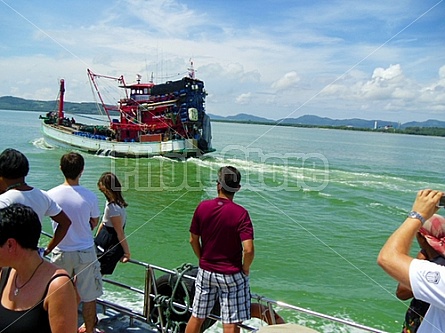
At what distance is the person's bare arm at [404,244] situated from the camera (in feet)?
6.30

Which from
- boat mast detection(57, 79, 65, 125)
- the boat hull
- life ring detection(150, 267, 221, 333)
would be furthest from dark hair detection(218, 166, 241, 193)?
boat mast detection(57, 79, 65, 125)

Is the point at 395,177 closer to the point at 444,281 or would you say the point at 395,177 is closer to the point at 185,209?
the point at 185,209

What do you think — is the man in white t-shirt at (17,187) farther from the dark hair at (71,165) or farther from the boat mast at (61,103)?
the boat mast at (61,103)

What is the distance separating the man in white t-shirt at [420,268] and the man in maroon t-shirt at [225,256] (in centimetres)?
166

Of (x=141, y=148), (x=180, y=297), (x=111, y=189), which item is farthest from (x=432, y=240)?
(x=141, y=148)

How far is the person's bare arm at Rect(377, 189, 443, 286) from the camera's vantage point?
1921mm

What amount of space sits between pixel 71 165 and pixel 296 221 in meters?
13.8

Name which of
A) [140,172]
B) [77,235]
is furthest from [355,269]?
[140,172]

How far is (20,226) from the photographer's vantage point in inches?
84.4

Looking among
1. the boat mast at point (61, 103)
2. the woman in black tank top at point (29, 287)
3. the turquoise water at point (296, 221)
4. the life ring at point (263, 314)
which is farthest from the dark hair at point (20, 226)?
the boat mast at point (61, 103)

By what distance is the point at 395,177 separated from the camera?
2991 cm

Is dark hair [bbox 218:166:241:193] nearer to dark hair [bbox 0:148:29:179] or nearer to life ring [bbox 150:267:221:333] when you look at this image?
life ring [bbox 150:267:221:333]

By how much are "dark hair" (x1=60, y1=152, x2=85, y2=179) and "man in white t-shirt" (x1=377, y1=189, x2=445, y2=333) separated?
296 cm

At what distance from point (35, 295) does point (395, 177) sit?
1235 inches
